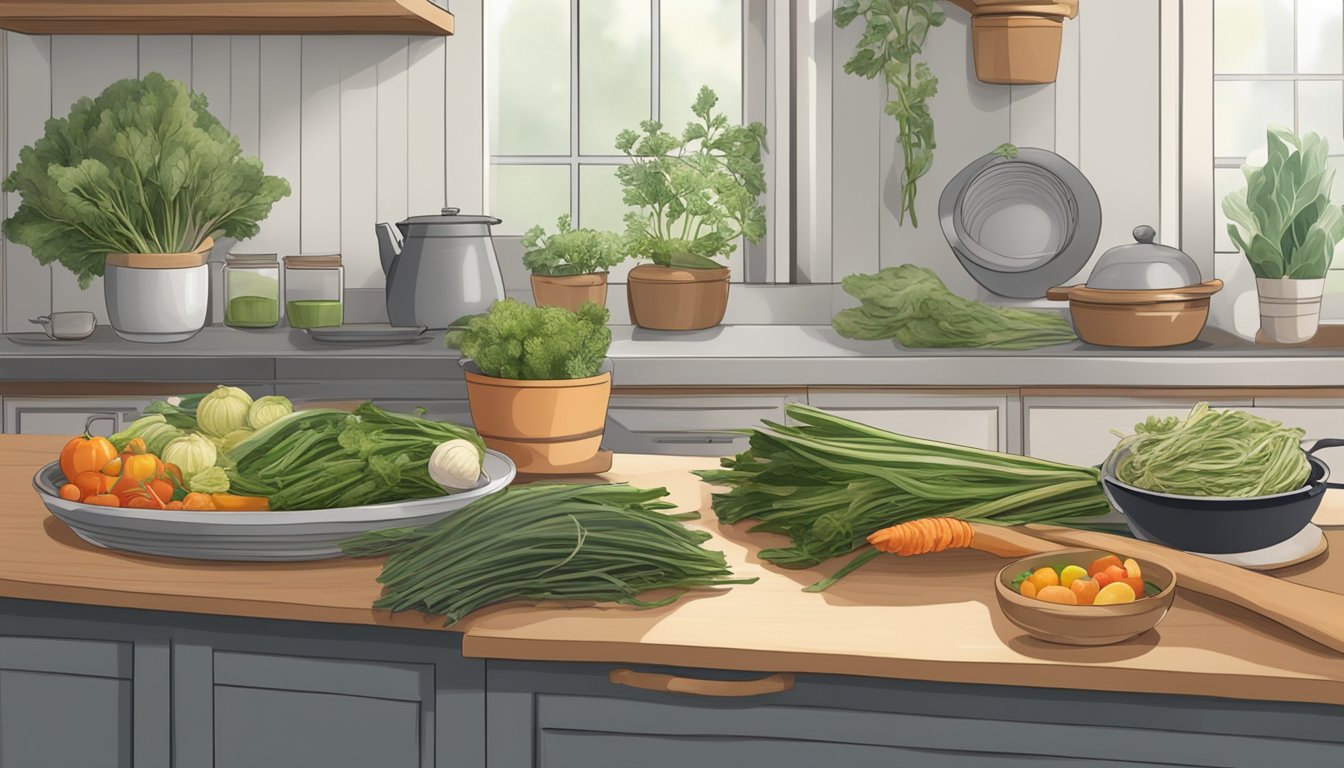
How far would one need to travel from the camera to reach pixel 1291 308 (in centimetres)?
311

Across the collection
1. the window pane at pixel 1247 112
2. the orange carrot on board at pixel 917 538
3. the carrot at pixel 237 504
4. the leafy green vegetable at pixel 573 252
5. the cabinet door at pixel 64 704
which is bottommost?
the cabinet door at pixel 64 704

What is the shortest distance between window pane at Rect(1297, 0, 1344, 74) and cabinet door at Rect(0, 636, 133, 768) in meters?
3.49

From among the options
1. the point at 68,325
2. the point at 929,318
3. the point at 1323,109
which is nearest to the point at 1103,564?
the point at 929,318

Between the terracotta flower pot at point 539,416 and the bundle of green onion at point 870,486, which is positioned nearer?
the bundle of green onion at point 870,486

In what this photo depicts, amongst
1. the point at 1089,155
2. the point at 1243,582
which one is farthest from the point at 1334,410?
the point at 1243,582

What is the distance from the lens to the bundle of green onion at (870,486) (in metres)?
1.27

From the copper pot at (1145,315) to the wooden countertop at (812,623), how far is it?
5.86 feet

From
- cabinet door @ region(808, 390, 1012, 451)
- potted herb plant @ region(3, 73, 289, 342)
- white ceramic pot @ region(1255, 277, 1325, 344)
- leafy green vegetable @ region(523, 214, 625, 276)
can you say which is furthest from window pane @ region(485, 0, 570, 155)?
white ceramic pot @ region(1255, 277, 1325, 344)

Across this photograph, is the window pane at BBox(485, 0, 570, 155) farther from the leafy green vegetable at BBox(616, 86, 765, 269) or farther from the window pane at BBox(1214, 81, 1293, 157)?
the window pane at BBox(1214, 81, 1293, 157)

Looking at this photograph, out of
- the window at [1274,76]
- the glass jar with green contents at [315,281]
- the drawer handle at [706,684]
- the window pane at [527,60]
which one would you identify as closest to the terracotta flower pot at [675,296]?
the window pane at [527,60]

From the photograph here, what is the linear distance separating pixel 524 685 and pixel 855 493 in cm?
38

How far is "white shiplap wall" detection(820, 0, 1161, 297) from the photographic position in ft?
11.5

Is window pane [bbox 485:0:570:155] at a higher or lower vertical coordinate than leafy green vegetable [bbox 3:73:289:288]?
higher

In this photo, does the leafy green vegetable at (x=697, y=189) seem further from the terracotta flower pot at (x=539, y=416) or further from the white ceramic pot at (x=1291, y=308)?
the terracotta flower pot at (x=539, y=416)
